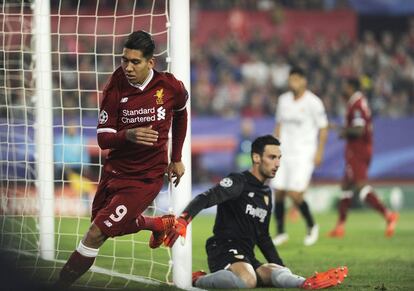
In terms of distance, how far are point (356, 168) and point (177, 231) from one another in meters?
7.38

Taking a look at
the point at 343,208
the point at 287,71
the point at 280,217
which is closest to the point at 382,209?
the point at 343,208

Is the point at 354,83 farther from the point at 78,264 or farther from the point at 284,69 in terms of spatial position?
the point at 284,69

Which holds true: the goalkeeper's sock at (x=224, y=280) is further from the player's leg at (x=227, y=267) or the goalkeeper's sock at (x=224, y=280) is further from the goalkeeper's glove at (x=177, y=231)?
the goalkeeper's glove at (x=177, y=231)

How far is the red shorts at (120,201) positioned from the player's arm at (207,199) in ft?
0.97

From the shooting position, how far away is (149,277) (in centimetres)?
820

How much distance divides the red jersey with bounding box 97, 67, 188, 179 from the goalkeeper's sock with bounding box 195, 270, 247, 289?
1.07 metres

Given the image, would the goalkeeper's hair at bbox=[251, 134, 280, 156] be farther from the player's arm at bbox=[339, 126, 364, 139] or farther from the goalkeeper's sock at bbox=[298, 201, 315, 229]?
the player's arm at bbox=[339, 126, 364, 139]

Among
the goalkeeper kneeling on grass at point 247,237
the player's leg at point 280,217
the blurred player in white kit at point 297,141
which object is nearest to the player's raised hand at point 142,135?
the goalkeeper kneeling on grass at point 247,237

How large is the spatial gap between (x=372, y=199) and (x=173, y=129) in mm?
7167

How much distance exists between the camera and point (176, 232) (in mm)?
6949

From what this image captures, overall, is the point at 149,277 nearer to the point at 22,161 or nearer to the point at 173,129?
the point at 173,129

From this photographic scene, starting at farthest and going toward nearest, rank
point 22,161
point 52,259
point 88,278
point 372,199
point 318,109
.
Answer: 1. point 372,199
2. point 318,109
3. point 22,161
4. point 52,259
5. point 88,278

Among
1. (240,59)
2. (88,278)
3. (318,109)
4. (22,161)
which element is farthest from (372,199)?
(240,59)

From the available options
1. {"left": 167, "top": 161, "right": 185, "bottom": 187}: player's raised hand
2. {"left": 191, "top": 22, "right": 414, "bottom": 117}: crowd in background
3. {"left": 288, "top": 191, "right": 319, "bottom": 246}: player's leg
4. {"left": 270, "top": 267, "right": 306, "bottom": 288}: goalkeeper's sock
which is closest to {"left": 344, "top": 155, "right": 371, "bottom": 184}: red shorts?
{"left": 288, "top": 191, "right": 319, "bottom": 246}: player's leg
